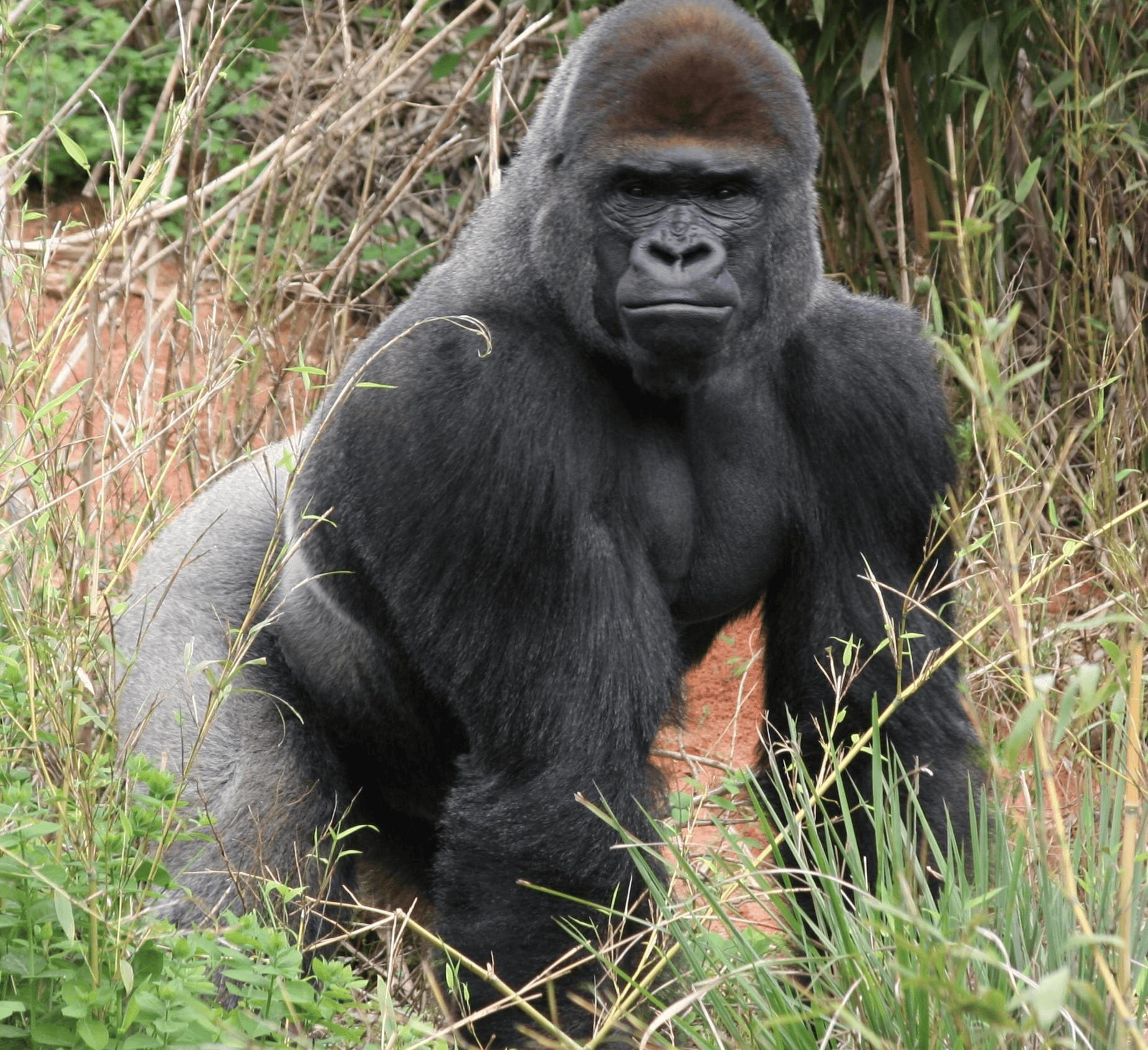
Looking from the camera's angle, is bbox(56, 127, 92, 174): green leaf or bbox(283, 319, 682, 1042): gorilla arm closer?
bbox(56, 127, 92, 174): green leaf

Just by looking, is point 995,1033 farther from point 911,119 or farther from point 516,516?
point 911,119

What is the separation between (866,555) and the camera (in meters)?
2.41

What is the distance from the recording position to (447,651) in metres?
2.24

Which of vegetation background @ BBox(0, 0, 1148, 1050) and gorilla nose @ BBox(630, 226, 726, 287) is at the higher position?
gorilla nose @ BBox(630, 226, 726, 287)

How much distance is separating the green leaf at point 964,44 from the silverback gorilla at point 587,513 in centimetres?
100

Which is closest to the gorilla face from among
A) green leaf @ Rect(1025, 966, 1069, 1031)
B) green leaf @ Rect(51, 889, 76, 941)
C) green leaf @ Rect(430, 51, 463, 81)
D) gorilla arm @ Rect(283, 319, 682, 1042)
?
gorilla arm @ Rect(283, 319, 682, 1042)

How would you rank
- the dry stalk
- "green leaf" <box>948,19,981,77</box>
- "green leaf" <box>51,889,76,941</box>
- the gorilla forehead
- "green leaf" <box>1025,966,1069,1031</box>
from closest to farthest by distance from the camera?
"green leaf" <box>1025,966,1069,1031</box> < "green leaf" <box>51,889,76,941</box> < the gorilla forehead < "green leaf" <box>948,19,981,77</box> < the dry stalk

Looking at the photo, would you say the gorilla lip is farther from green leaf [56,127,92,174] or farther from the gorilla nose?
green leaf [56,127,92,174]

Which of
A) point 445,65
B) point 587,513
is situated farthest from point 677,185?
point 445,65

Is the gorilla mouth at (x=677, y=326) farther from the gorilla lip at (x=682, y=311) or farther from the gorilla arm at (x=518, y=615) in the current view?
the gorilla arm at (x=518, y=615)

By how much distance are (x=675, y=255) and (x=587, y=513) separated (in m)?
0.38

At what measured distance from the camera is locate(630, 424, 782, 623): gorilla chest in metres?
2.34

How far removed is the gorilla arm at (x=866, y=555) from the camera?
2387 millimetres

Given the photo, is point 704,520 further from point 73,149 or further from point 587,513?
point 73,149
